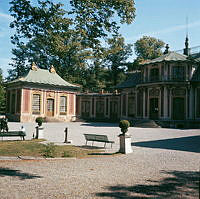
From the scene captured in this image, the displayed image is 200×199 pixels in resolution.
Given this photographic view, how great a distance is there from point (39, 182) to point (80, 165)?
2.09 meters

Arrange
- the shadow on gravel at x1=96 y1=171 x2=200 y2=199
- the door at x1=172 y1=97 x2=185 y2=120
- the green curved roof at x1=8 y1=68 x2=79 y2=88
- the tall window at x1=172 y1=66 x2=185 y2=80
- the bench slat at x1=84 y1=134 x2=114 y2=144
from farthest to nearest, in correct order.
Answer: the green curved roof at x1=8 y1=68 x2=79 y2=88 < the tall window at x1=172 y1=66 x2=185 y2=80 < the door at x1=172 y1=97 x2=185 y2=120 < the bench slat at x1=84 y1=134 x2=114 y2=144 < the shadow on gravel at x1=96 y1=171 x2=200 y2=199

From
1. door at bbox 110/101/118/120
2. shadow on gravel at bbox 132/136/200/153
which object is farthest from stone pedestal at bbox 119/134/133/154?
door at bbox 110/101/118/120

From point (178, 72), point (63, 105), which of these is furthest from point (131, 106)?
point (63, 105)

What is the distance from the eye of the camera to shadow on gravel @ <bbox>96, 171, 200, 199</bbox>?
4.93m

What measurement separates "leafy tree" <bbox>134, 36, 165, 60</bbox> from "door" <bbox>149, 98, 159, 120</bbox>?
20118 mm

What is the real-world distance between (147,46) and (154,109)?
22864 mm

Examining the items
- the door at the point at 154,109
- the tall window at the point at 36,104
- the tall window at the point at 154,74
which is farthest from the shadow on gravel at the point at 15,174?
the tall window at the point at 36,104

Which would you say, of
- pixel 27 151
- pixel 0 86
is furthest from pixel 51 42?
pixel 0 86

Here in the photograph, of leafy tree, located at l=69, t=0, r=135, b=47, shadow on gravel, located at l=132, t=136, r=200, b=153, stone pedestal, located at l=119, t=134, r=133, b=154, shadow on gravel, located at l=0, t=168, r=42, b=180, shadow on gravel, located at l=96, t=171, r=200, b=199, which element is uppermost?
leafy tree, located at l=69, t=0, r=135, b=47

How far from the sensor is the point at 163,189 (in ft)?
17.5

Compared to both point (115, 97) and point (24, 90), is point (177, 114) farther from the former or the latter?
point (24, 90)

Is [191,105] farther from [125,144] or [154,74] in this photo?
[125,144]

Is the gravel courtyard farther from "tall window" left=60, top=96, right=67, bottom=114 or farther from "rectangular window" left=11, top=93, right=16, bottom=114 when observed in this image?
"tall window" left=60, top=96, right=67, bottom=114

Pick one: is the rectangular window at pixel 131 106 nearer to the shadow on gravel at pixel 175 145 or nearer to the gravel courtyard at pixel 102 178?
the shadow on gravel at pixel 175 145
